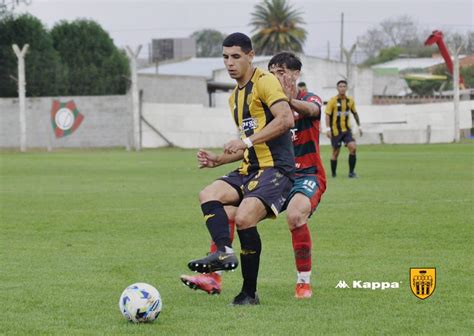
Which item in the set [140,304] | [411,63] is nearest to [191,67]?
[411,63]

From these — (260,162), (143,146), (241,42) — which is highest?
(241,42)

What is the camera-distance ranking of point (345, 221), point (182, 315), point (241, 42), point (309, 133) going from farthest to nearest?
point (345, 221), point (309, 133), point (241, 42), point (182, 315)

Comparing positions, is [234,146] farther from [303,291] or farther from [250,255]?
[303,291]

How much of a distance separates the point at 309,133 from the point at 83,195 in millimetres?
11216

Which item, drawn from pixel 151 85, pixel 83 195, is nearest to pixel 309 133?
pixel 83 195

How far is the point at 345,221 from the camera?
14.1 metres

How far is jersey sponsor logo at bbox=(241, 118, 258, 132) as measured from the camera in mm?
7945

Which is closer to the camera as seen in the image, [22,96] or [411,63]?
[22,96]

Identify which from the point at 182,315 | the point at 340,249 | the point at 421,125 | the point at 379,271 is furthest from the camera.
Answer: the point at 421,125

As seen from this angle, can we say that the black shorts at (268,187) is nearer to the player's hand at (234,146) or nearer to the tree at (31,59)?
the player's hand at (234,146)

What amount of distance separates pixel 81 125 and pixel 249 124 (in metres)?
40.2

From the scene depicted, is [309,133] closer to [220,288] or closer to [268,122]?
[268,122]

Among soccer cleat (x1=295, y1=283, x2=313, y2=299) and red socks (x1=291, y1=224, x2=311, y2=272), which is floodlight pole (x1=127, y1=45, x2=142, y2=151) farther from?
soccer cleat (x1=295, y1=283, x2=313, y2=299)

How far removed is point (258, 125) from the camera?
7926 mm
